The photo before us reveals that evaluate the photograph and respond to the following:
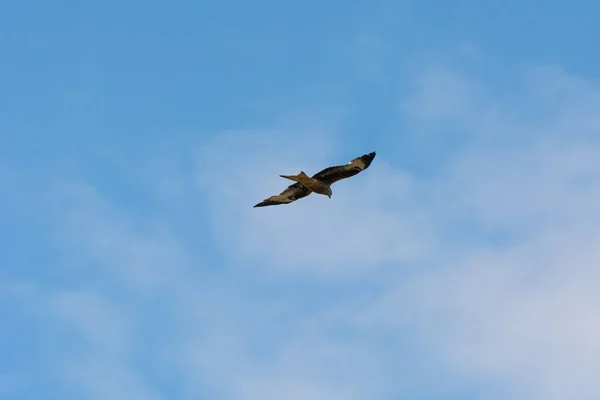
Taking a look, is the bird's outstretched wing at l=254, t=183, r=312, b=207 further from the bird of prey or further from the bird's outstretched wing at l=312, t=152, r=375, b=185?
the bird's outstretched wing at l=312, t=152, r=375, b=185

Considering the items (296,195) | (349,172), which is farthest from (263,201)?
(349,172)

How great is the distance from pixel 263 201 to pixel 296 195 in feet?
5.29

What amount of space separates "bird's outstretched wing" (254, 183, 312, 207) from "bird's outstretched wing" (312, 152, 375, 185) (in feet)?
4.45

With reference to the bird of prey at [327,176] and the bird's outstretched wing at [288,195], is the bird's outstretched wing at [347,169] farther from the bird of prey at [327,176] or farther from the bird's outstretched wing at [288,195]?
the bird's outstretched wing at [288,195]

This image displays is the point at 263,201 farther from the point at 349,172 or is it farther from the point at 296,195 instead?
the point at 349,172

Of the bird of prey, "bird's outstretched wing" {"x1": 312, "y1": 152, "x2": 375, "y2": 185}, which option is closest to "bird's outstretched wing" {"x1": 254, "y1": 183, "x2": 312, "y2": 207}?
the bird of prey

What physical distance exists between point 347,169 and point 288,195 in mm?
3364

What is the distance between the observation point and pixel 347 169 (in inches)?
1729

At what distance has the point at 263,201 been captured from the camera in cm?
4619

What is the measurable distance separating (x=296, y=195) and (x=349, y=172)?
3.03 metres

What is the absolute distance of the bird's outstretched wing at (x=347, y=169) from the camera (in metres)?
43.8

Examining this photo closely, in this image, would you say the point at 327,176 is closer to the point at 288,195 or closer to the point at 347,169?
the point at 347,169

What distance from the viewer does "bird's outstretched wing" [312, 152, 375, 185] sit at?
4375 cm

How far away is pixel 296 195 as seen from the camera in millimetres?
45719
